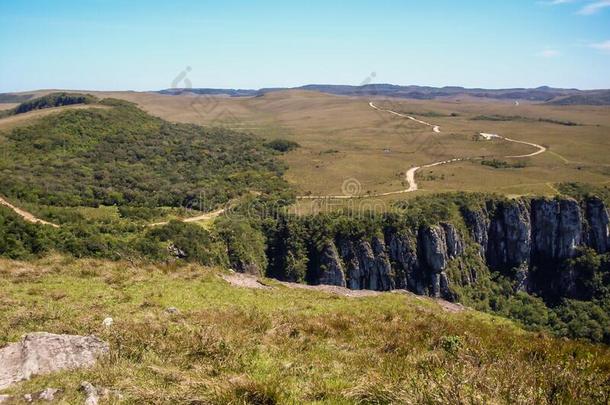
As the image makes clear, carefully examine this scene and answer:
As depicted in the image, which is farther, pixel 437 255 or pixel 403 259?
pixel 403 259

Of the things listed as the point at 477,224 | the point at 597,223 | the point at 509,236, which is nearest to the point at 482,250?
the point at 509,236

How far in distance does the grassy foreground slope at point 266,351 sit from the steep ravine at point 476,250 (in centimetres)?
5246

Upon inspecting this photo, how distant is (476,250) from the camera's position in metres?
81.1

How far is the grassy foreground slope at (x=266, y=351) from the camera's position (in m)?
7.29

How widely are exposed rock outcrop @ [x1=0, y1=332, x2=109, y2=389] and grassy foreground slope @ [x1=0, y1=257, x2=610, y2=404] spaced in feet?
1.36

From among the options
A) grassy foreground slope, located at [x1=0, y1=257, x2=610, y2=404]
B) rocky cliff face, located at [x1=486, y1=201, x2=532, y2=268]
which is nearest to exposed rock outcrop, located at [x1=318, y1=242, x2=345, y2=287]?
rocky cliff face, located at [x1=486, y1=201, x2=532, y2=268]

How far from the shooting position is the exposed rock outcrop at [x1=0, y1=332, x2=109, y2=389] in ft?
27.1

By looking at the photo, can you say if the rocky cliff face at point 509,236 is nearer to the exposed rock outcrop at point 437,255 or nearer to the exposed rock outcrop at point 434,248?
the exposed rock outcrop at point 437,255

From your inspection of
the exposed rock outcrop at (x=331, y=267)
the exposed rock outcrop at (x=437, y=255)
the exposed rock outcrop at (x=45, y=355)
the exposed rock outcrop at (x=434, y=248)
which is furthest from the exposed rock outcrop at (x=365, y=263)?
the exposed rock outcrop at (x=45, y=355)

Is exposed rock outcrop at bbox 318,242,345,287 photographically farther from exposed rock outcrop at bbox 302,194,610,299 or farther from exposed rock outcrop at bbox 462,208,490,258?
exposed rock outcrop at bbox 462,208,490,258

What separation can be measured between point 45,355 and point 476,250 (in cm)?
8045

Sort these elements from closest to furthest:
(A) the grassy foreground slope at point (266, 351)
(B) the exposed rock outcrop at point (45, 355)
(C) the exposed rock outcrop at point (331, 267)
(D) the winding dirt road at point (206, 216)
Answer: (A) the grassy foreground slope at point (266, 351) → (B) the exposed rock outcrop at point (45, 355) → (D) the winding dirt road at point (206, 216) → (C) the exposed rock outcrop at point (331, 267)

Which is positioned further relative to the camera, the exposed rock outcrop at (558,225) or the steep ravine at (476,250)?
the exposed rock outcrop at (558,225)

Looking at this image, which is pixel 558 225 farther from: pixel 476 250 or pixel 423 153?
pixel 423 153
